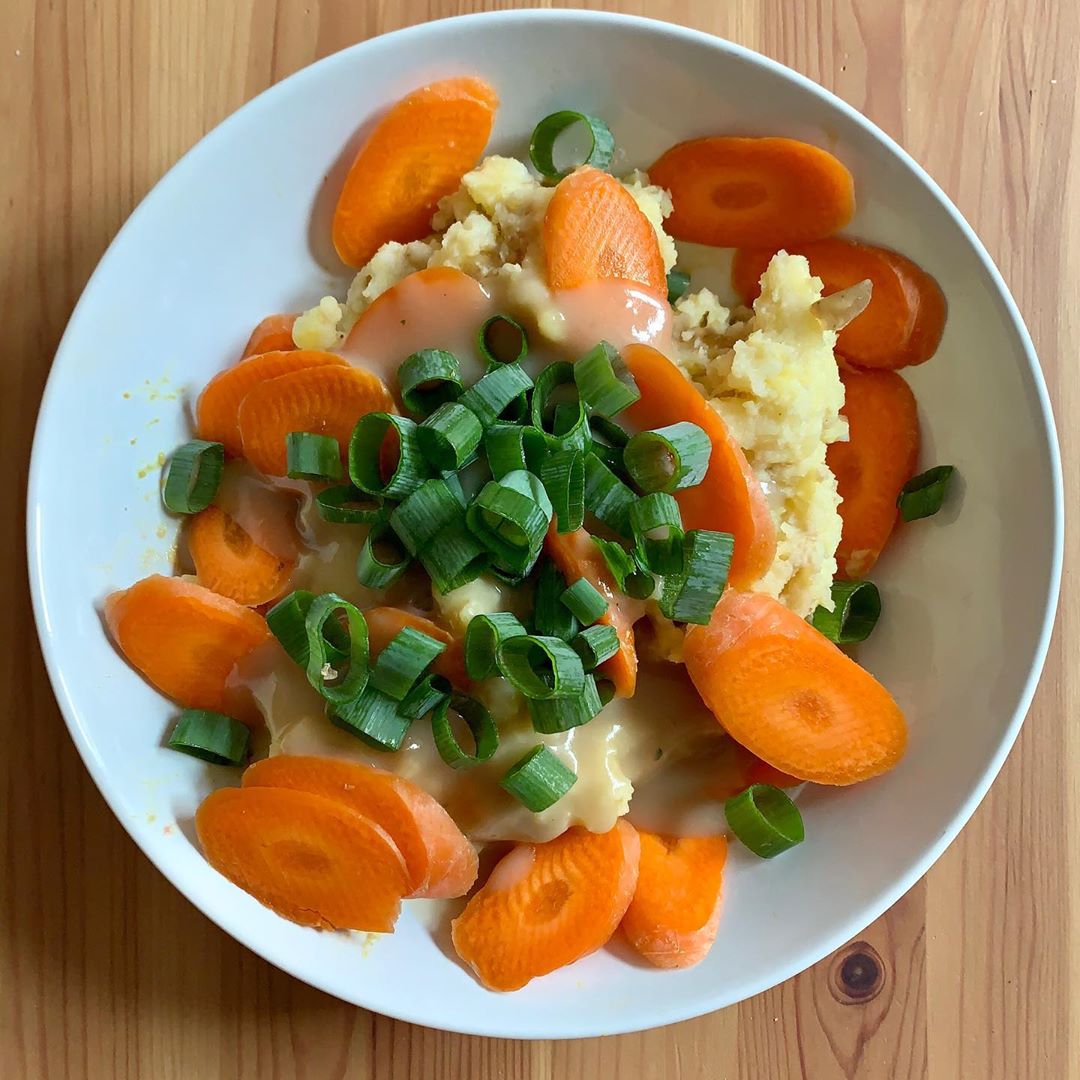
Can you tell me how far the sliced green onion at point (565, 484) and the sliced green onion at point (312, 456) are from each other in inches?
13.1

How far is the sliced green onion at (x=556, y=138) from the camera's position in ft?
5.39

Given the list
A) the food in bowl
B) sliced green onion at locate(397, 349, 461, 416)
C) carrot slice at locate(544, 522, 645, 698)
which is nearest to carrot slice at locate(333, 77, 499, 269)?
the food in bowl

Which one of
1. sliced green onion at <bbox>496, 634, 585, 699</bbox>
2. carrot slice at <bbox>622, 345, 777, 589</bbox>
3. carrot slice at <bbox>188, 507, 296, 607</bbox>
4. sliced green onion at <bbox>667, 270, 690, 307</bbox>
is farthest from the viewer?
sliced green onion at <bbox>667, 270, 690, 307</bbox>

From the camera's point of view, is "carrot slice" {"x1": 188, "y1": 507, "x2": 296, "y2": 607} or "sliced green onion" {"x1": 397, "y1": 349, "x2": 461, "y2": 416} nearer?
"sliced green onion" {"x1": 397, "y1": 349, "x2": 461, "y2": 416}

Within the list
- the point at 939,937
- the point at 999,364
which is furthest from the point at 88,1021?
the point at 999,364

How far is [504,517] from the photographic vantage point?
143 cm

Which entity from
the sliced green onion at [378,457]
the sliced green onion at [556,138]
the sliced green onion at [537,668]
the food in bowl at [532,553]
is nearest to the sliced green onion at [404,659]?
the food in bowl at [532,553]

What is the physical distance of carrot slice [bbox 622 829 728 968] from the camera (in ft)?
5.14

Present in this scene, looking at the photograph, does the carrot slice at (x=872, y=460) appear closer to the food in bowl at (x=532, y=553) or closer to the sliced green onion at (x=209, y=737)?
the food in bowl at (x=532, y=553)

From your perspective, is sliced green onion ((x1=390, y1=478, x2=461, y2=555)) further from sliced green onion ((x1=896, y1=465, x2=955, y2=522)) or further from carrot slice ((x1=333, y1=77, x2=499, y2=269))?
sliced green onion ((x1=896, y1=465, x2=955, y2=522))

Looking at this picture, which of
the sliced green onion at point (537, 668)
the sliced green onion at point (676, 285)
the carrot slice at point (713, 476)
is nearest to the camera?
the sliced green onion at point (537, 668)

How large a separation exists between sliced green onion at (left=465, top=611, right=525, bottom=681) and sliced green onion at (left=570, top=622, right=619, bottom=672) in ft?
0.28

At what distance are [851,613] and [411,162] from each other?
107cm

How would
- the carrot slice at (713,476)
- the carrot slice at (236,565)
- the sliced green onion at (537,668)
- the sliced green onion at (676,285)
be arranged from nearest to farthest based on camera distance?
the sliced green onion at (537,668)
the carrot slice at (713,476)
the carrot slice at (236,565)
the sliced green onion at (676,285)
